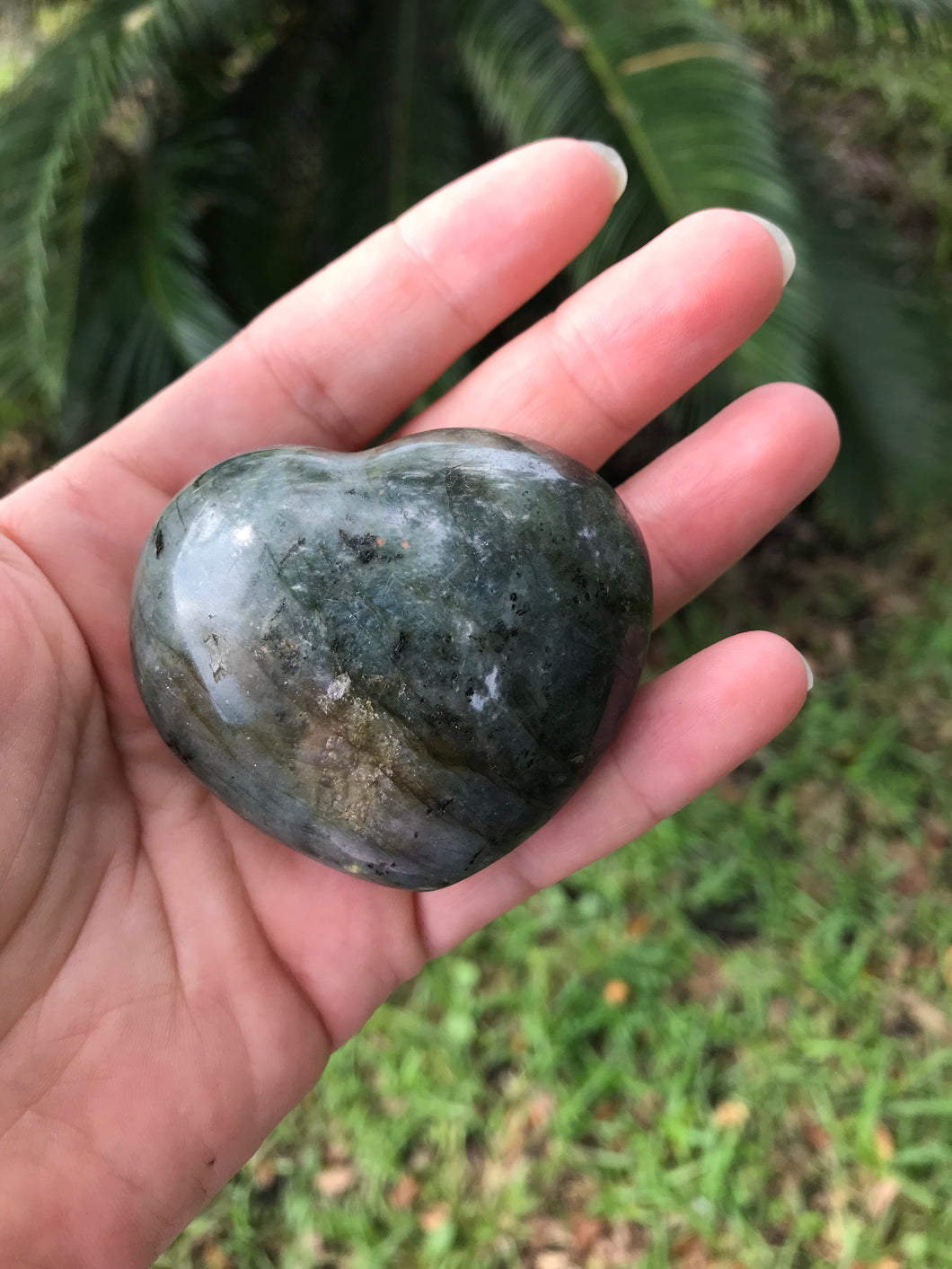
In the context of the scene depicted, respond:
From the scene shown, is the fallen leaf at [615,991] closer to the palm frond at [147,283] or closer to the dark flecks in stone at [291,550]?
the dark flecks in stone at [291,550]

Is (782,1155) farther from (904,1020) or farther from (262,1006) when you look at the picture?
(262,1006)

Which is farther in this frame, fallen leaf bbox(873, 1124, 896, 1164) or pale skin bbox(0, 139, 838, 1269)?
fallen leaf bbox(873, 1124, 896, 1164)

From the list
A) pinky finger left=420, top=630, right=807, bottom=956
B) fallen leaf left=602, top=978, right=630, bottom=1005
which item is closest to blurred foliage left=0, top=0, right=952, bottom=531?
pinky finger left=420, top=630, right=807, bottom=956

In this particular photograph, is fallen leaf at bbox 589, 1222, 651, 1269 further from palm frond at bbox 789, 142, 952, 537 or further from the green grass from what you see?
palm frond at bbox 789, 142, 952, 537

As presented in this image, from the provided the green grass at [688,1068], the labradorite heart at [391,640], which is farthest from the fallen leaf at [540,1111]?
the labradorite heart at [391,640]

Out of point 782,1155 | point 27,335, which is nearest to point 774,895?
point 782,1155

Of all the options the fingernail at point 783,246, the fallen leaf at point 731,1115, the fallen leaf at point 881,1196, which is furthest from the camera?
the fallen leaf at point 731,1115
